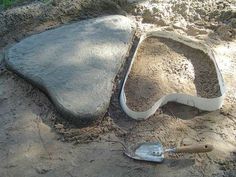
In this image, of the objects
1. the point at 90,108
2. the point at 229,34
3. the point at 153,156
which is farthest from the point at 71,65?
the point at 229,34

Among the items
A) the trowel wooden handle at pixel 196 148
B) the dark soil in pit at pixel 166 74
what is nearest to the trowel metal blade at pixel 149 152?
the trowel wooden handle at pixel 196 148

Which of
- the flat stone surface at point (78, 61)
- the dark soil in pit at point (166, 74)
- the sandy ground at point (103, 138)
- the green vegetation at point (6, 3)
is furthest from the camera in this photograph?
the green vegetation at point (6, 3)

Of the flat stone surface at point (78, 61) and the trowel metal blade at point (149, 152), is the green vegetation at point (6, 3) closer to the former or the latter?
the flat stone surface at point (78, 61)

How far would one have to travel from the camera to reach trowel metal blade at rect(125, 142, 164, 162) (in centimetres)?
268

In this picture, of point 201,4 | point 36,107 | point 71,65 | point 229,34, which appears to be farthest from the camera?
point 201,4

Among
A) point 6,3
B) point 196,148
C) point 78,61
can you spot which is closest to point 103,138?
point 196,148

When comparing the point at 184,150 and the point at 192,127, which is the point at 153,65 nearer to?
the point at 192,127

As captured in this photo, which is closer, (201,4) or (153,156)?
(153,156)

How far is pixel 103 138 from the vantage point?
113 inches

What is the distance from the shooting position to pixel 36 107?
311cm

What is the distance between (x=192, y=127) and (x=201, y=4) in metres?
1.67

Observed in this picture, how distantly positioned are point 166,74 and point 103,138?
850 millimetres

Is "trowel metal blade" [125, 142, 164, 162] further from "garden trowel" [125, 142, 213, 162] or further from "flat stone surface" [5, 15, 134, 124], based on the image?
"flat stone surface" [5, 15, 134, 124]

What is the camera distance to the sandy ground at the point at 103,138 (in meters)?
2.64
